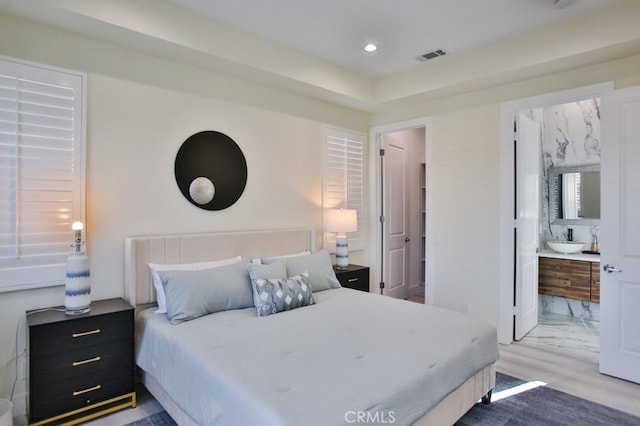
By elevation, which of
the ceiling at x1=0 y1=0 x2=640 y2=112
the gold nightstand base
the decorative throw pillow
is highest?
the ceiling at x1=0 y1=0 x2=640 y2=112

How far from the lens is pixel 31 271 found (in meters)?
2.51

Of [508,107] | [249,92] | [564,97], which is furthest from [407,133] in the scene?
[249,92]

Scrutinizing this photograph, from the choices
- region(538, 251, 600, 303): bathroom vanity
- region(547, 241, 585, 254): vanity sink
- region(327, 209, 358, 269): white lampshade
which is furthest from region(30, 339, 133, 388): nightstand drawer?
region(547, 241, 585, 254): vanity sink

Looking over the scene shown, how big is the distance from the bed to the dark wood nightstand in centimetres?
86

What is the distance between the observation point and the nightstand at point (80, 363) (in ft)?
7.30

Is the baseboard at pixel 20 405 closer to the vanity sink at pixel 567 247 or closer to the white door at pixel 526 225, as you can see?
the white door at pixel 526 225

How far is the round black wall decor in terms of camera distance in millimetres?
3246

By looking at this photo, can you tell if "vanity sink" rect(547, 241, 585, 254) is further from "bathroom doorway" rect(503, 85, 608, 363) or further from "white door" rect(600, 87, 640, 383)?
"white door" rect(600, 87, 640, 383)

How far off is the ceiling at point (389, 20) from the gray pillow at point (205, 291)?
205 cm

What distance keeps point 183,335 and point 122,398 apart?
772mm

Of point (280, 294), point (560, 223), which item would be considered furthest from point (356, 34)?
point (560, 223)

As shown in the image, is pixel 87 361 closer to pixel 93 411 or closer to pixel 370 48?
pixel 93 411

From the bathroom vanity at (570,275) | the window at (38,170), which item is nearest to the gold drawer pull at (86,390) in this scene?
the window at (38,170)

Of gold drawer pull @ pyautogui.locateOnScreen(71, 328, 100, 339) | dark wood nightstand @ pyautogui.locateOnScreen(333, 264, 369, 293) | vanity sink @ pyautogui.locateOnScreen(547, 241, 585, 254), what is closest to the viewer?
gold drawer pull @ pyautogui.locateOnScreen(71, 328, 100, 339)
